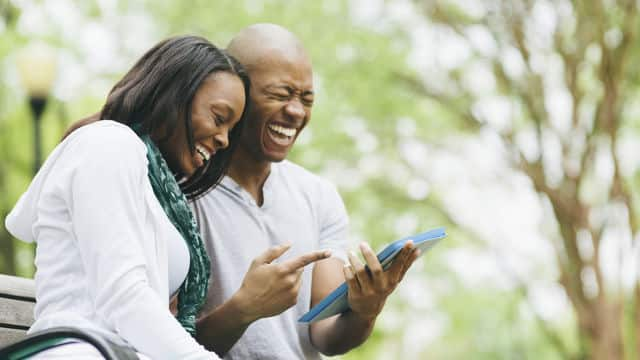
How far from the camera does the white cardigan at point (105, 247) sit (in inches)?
97.1

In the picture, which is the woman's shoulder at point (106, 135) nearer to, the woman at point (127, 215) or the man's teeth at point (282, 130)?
the woman at point (127, 215)

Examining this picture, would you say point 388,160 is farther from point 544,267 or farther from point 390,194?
point 544,267

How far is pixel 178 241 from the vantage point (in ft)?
9.33

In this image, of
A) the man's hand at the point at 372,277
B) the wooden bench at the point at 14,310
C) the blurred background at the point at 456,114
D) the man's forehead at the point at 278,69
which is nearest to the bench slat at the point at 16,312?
the wooden bench at the point at 14,310

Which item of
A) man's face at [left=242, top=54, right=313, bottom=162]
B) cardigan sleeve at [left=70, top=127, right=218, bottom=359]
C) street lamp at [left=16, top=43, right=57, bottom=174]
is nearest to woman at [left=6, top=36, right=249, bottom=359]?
cardigan sleeve at [left=70, top=127, right=218, bottom=359]

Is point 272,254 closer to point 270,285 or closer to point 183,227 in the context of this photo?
point 270,285

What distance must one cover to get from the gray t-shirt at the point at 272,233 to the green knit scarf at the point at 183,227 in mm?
558

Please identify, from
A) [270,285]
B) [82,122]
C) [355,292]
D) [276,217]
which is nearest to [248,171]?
[276,217]

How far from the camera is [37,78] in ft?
36.5

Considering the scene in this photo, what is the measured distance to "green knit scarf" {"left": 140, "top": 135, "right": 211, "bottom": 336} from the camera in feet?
9.39

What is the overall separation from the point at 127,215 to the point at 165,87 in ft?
1.76

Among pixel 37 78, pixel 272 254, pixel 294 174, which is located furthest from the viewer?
pixel 37 78

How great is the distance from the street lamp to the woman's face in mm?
8306

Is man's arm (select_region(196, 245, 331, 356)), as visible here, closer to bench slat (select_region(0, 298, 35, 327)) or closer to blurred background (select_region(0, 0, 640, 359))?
bench slat (select_region(0, 298, 35, 327))
